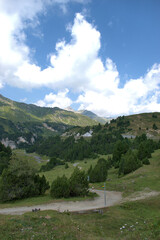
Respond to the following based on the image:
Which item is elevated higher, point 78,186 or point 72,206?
point 78,186

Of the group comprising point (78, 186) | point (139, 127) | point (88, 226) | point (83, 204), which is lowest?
point (83, 204)

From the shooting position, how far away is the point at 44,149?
17975 cm

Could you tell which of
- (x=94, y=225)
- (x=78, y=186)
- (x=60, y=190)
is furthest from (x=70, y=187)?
(x=94, y=225)

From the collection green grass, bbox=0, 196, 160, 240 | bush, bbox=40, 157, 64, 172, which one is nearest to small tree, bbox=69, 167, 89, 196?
green grass, bbox=0, 196, 160, 240

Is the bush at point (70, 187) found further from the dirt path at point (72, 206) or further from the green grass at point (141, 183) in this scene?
the green grass at point (141, 183)

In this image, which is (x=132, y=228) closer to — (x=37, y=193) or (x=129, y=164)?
(x=37, y=193)

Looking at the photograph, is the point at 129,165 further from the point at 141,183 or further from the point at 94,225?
the point at 94,225

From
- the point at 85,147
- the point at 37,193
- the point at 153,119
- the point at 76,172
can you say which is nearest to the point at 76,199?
the point at 76,172

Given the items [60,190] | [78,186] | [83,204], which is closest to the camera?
[83,204]

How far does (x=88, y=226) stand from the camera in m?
18.3

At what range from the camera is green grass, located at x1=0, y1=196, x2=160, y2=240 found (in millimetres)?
14828

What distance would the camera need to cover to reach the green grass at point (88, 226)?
48.6 ft

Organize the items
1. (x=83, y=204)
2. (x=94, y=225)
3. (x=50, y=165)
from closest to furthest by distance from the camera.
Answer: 1. (x=94, y=225)
2. (x=83, y=204)
3. (x=50, y=165)

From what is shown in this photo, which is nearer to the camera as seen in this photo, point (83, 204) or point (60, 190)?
point (83, 204)
